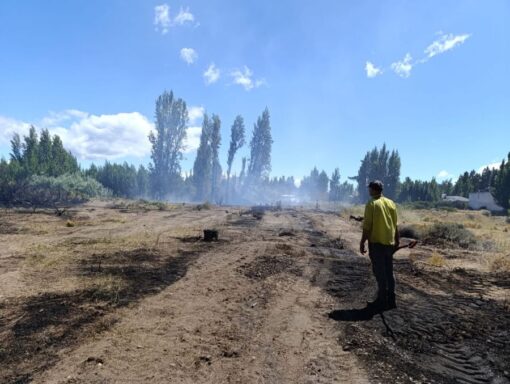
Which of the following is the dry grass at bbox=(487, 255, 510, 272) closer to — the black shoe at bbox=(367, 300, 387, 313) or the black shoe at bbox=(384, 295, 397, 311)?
the black shoe at bbox=(384, 295, 397, 311)

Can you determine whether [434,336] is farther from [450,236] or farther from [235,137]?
[235,137]

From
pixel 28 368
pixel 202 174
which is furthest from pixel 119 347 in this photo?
pixel 202 174

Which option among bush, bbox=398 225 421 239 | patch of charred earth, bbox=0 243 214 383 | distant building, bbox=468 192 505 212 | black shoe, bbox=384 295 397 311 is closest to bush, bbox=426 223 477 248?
bush, bbox=398 225 421 239

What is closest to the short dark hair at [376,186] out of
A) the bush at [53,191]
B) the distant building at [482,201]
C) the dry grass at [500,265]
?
the dry grass at [500,265]

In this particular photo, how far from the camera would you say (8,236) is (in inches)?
519

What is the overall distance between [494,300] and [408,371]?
160 inches

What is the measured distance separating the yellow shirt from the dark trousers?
11cm

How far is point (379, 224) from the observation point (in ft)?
17.6

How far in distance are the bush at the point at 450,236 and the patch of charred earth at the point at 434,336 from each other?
336 inches

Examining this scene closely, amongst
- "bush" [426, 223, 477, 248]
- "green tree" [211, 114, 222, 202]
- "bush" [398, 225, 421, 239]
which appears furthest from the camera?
"green tree" [211, 114, 222, 202]

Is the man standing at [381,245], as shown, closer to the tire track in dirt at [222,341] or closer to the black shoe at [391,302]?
the black shoe at [391,302]

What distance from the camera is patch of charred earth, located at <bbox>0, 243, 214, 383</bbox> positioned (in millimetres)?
3678

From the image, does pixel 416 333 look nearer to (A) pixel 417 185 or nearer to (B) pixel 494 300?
(B) pixel 494 300

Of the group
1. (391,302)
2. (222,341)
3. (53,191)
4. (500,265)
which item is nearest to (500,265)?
(500,265)
